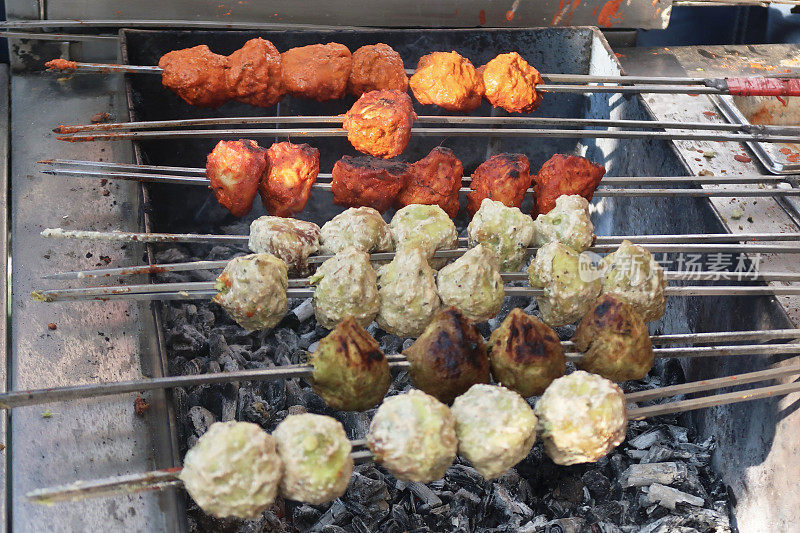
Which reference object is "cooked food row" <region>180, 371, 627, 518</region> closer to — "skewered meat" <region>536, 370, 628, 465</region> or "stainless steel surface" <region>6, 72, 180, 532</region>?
"skewered meat" <region>536, 370, 628, 465</region>

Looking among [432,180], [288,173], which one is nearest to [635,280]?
[432,180]

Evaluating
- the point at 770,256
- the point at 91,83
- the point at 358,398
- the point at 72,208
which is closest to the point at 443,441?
the point at 358,398

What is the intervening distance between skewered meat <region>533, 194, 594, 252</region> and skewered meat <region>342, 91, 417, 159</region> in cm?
82

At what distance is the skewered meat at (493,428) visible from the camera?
2250 mm

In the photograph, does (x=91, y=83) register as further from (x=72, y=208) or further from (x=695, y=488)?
(x=695, y=488)

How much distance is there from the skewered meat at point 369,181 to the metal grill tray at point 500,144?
90 centimetres

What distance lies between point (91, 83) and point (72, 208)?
1.03 meters

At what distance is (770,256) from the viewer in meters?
3.11

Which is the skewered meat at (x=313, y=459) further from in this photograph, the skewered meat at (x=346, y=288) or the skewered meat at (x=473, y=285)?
the skewered meat at (x=473, y=285)

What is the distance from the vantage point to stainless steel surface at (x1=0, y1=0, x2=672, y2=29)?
157 inches

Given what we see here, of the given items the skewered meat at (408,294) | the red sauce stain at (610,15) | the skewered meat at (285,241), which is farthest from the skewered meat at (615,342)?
the red sauce stain at (610,15)

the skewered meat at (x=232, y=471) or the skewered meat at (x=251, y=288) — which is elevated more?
the skewered meat at (x=251, y=288)

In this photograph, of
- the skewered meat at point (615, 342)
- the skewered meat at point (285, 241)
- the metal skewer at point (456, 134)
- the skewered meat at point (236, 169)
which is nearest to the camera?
the skewered meat at point (615, 342)

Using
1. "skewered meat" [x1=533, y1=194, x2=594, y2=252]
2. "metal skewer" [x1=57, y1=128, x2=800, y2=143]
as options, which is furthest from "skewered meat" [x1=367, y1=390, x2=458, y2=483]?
"metal skewer" [x1=57, y1=128, x2=800, y2=143]
